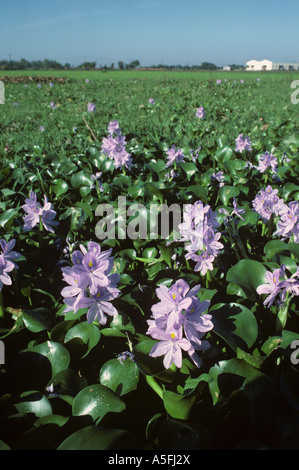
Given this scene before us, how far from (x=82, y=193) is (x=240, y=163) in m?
1.60

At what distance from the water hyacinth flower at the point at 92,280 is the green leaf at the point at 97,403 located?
0.26 m

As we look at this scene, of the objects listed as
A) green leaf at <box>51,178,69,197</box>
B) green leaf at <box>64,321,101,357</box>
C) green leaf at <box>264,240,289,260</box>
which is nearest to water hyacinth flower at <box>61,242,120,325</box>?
green leaf at <box>64,321,101,357</box>

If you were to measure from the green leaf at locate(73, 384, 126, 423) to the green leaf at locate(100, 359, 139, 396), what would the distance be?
0.44 feet

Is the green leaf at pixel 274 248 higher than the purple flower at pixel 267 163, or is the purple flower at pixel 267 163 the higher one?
the purple flower at pixel 267 163

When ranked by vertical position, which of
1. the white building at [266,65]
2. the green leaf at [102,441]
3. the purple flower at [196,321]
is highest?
the white building at [266,65]

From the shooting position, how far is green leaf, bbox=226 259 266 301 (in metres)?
1.68

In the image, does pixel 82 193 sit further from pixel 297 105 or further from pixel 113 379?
pixel 297 105

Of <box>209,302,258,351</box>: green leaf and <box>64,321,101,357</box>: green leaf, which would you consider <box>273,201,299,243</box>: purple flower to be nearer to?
<box>209,302,258,351</box>: green leaf

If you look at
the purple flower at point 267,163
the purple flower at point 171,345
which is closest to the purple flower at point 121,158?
the purple flower at point 267,163

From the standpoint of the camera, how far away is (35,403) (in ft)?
4.03

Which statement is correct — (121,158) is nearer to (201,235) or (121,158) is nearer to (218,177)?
(218,177)

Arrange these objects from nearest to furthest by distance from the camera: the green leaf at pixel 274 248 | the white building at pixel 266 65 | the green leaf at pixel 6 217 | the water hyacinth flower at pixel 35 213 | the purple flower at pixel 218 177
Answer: the green leaf at pixel 274 248 < the water hyacinth flower at pixel 35 213 < the green leaf at pixel 6 217 < the purple flower at pixel 218 177 < the white building at pixel 266 65

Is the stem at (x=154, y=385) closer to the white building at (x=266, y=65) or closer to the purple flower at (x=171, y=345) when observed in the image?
the purple flower at (x=171, y=345)

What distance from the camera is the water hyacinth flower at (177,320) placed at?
1.11m
